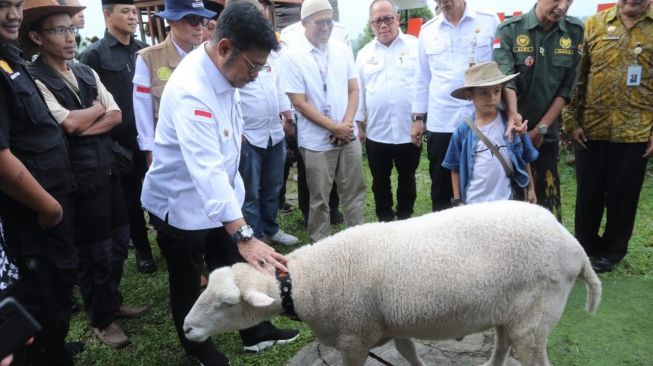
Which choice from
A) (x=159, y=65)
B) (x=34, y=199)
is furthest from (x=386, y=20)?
(x=34, y=199)

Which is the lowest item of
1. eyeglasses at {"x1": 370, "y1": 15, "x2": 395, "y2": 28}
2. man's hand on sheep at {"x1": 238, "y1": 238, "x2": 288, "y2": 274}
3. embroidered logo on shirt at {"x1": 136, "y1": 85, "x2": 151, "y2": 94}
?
man's hand on sheep at {"x1": 238, "y1": 238, "x2": 288, "y2": 274}

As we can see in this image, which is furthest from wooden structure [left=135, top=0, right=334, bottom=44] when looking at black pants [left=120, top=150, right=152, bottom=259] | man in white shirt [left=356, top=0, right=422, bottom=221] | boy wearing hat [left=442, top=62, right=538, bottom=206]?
boy wearing hat [left=442, top=62, right=538, bottom=206]

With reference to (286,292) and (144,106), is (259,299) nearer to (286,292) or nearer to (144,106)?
(286,292)

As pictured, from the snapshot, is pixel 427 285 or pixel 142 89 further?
pixel 142 89

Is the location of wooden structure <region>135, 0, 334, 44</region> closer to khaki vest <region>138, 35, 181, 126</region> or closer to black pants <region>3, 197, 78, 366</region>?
khaki vest <region>138, 35, 181, 126</region>

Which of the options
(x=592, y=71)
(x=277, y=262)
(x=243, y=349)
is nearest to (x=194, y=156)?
(x=277, y=262)

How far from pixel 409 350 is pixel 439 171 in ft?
5.91

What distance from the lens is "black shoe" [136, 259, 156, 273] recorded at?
14.5ft

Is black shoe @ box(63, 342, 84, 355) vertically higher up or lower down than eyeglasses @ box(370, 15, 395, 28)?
lower down

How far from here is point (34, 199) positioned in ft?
6.84

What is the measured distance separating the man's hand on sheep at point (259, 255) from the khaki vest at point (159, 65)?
1.80 m

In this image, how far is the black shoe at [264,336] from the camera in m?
3.14

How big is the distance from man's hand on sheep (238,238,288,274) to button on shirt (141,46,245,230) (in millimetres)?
138

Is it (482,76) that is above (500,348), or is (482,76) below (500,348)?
above
